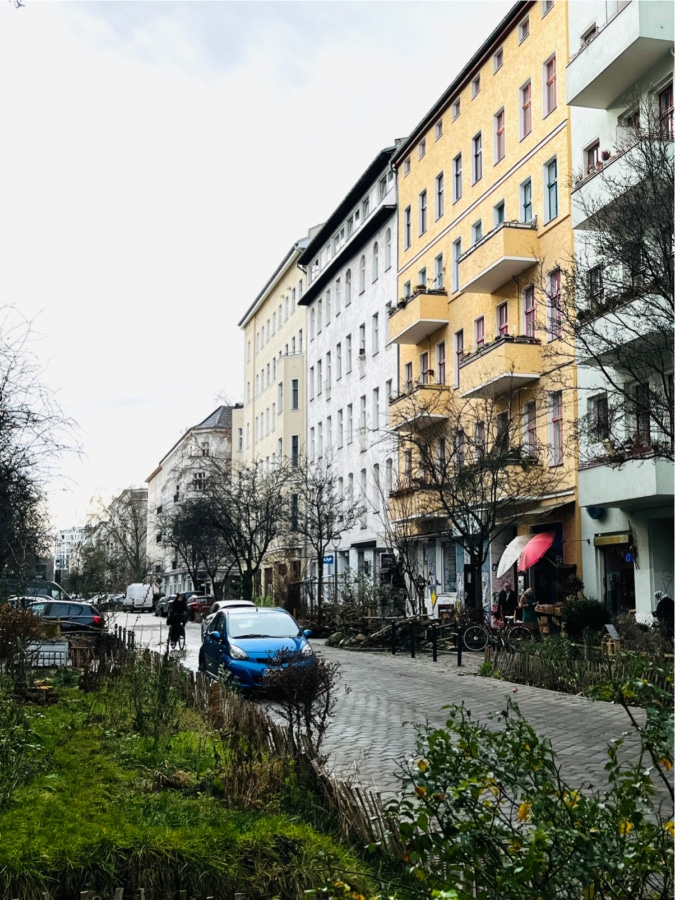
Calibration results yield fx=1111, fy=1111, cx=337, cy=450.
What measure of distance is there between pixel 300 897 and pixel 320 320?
6218 cm

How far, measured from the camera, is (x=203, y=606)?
60375mm

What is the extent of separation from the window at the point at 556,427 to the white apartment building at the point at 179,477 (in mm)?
38715

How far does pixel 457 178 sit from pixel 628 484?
20.5 metres

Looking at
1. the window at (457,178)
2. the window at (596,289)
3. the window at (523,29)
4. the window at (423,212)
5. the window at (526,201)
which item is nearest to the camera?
the window at (596,289)

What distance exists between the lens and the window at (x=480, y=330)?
40494mm

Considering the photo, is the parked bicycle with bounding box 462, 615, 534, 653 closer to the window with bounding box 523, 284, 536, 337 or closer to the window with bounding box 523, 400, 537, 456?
the window with bounding box 523, 400, 537, 456

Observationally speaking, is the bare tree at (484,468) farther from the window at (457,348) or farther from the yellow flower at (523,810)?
the yellow flower at (523,810)

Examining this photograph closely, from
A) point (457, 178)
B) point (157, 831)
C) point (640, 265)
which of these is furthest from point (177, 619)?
point (157, 831)

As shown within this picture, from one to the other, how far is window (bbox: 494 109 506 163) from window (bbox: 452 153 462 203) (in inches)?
143

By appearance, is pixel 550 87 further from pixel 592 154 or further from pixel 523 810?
pixel 523 810

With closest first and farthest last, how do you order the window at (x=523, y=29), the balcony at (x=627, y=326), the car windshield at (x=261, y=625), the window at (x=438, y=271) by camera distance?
the balcony at (x=627, y=326)
the car windshield at (x=261, y=625)
the window at (x=523, y=29)
the window at (x=438, y=271)

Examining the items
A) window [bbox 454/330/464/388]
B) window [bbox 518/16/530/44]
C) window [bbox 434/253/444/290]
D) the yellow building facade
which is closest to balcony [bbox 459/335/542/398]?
the yellow building facade

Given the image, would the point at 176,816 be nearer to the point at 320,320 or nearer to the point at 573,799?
the point at 573,799

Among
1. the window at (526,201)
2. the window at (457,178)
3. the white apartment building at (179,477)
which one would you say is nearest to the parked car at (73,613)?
the window at (526,201)
